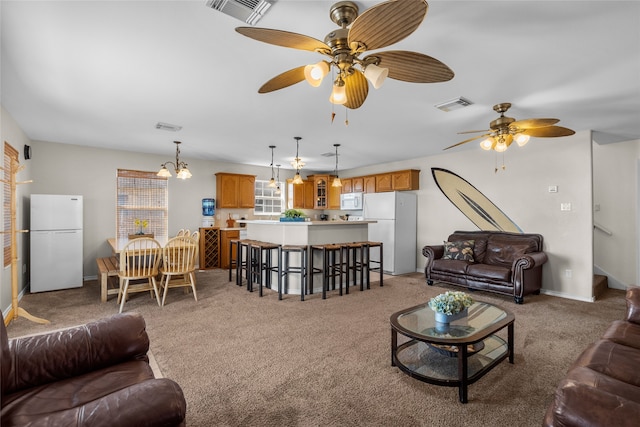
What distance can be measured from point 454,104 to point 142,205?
603 cm

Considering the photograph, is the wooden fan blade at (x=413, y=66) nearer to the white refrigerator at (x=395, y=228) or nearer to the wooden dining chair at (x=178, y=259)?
the wooden dining chair at (x=178, y=259)

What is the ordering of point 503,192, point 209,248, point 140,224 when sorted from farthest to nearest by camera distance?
point 209,248
point 140,224
point 503,192

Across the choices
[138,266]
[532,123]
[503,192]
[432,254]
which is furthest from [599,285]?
[138,266]

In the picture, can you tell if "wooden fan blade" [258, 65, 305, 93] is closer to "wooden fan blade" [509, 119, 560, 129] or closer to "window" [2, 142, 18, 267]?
"wooden fan blade" [509, 119, 560, 129]

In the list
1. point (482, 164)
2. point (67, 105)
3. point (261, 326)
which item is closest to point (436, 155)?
point (482, 164)

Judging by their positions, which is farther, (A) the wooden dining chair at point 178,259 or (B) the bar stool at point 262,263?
(B) the bar stool at point 262,263

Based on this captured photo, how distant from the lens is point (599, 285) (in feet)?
16.5

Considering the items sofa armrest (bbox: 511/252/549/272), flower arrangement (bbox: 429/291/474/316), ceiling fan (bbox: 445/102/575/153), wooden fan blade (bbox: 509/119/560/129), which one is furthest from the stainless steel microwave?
flower arrangement (bbox: 429/291/474/316)

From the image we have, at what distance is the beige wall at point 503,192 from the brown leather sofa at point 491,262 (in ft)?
1.11

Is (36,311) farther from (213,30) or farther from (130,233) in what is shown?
(213,30)

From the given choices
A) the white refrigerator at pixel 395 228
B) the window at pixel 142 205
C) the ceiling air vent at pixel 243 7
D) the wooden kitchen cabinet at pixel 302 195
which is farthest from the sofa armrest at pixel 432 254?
the window at pixel 142 205

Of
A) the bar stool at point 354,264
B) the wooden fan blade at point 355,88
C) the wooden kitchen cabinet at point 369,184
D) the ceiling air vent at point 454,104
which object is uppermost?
the ceiling air vent at point 454,104

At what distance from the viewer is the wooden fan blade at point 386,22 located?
53.9 inches

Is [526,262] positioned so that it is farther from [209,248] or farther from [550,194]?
[209,248]
